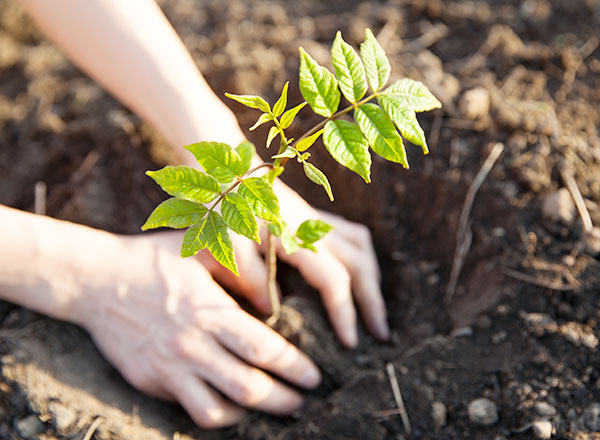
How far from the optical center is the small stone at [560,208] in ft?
5.13

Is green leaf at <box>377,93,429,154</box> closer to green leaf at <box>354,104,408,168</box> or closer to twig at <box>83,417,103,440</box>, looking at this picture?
green leaf at <box>354,104,408,168</box>

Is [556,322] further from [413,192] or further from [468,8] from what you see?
[468,8]

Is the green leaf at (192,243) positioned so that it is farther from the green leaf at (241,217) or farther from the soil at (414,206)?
the soil at (414,206)

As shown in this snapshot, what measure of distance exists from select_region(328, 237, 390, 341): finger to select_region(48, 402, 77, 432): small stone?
0.79 meters

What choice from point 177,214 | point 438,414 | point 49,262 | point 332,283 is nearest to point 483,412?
point 438,414

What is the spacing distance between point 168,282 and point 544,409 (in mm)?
938

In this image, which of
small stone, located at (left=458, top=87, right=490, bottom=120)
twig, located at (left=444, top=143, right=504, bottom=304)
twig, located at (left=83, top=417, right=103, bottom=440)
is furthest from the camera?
small stone, located at (left=458, top=87, right=490, bottom=120)

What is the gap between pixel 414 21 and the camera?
93.6 inches

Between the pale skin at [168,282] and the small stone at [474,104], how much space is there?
23.5 inches

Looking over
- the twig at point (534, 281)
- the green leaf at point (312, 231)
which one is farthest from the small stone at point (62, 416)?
the twig at point (534, 281)

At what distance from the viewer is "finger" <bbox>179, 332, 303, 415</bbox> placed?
1.44m

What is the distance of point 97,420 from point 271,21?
66.9 inches

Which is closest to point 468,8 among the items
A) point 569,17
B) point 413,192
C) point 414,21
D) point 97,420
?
point 414,21

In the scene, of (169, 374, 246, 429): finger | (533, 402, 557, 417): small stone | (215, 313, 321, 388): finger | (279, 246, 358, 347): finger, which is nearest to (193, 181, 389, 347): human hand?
(279, 246, 358, 347): finger
